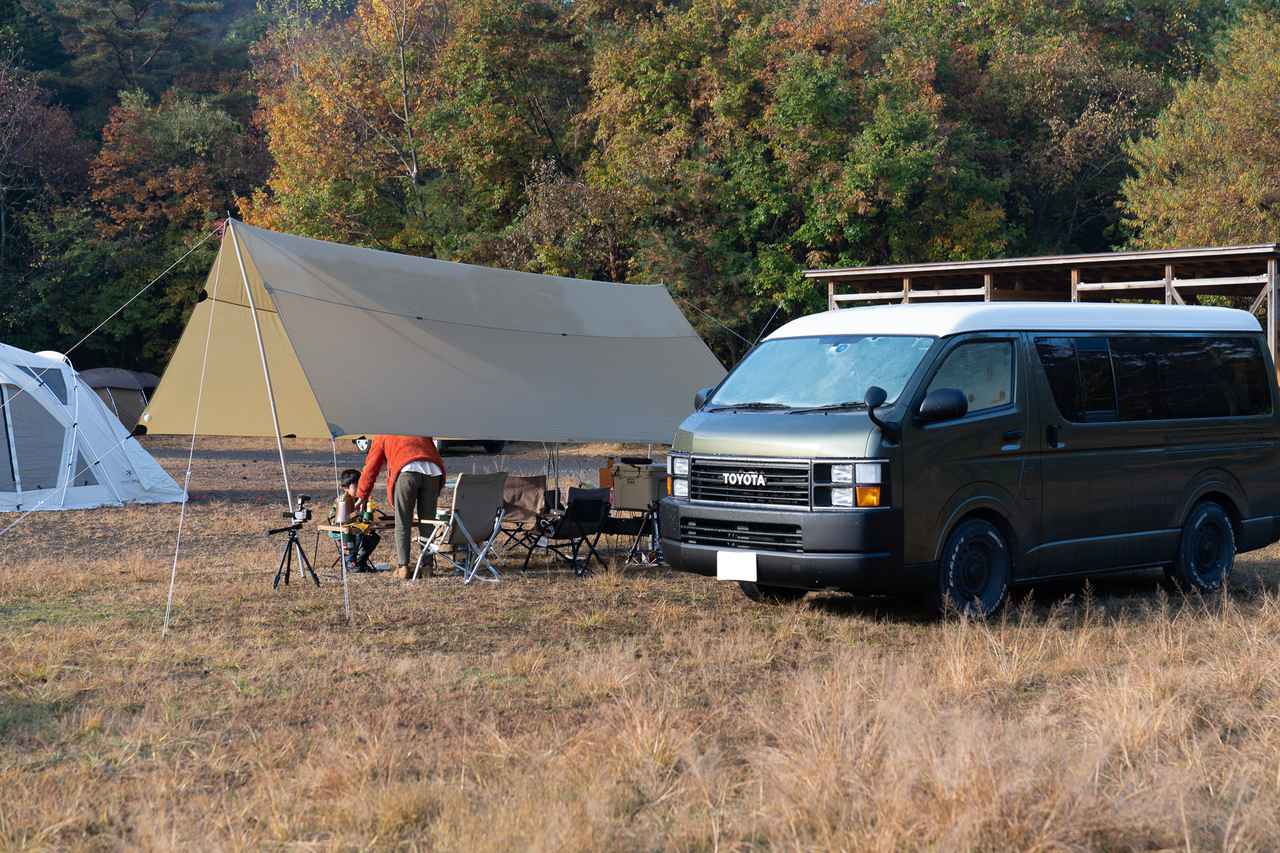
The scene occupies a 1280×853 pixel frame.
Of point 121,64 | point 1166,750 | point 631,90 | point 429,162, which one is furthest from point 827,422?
point 121,64

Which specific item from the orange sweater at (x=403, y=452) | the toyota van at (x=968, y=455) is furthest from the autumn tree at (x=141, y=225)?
the toyota van at (x=968, y=455)

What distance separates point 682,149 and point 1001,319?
21617 mm

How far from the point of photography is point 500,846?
3.96 metres

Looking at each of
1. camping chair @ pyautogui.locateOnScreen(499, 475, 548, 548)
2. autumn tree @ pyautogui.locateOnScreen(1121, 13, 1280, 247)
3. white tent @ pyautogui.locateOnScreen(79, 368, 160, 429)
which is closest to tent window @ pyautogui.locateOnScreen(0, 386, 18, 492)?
camping chair @ pyautogui.locateOnScreen(499, 475, 548, 548)

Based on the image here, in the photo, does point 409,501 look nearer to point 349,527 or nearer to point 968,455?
point 349,527

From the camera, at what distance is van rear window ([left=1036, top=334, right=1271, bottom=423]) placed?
8.39 metres

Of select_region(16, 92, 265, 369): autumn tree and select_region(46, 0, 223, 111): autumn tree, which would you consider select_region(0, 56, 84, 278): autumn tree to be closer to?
select_region(16, 92, 265, 369): autumn tree

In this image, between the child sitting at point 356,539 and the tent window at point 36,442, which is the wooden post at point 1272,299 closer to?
the child sitting at point 356,539

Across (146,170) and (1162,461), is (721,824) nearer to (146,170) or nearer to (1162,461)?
(1162,461)

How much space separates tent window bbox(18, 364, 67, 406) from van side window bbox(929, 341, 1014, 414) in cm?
1139

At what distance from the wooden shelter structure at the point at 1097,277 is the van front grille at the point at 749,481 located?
1397 centimetres

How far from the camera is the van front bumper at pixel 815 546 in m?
7.38

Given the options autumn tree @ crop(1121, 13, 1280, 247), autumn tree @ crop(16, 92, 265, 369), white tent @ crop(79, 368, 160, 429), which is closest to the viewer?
autumn tree @ crop(1121, 13, 1280, 247)

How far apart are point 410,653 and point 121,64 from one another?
41393 mm
